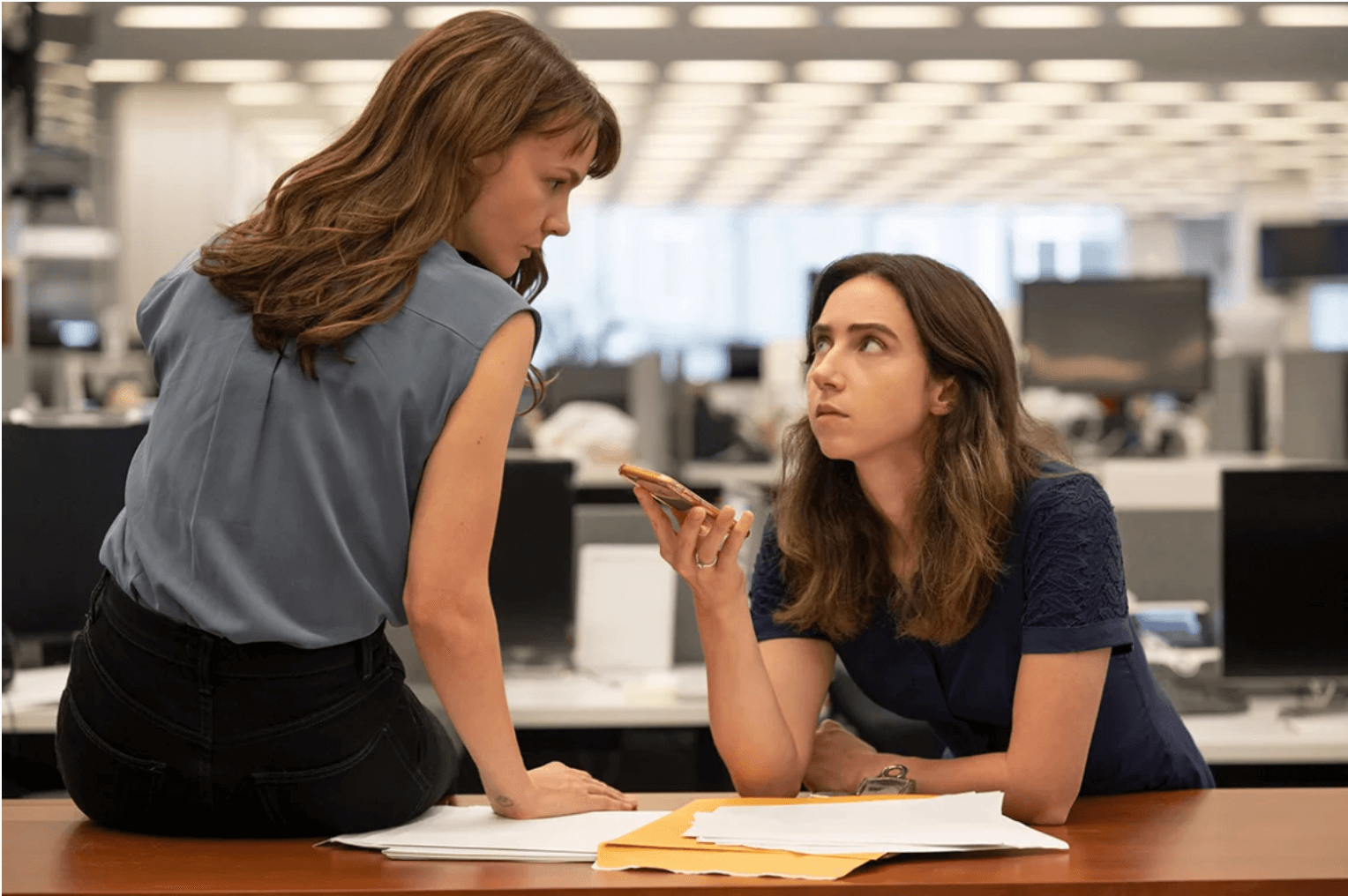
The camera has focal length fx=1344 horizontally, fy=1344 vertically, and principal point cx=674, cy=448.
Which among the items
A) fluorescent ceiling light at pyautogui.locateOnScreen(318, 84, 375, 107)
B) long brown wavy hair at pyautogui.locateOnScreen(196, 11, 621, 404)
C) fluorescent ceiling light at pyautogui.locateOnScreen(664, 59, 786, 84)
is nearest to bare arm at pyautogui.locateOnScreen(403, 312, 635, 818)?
long brown wavy hair at pyautogui.locateOnScreen(196, 11, 621, 404)

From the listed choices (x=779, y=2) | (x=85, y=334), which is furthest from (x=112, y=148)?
(x=779, y=2)

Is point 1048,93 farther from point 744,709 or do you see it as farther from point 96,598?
point 96,598

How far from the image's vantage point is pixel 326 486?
1149mm

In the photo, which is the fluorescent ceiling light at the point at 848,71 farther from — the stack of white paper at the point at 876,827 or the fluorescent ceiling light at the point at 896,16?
the stack of white paper at the point at 876,827

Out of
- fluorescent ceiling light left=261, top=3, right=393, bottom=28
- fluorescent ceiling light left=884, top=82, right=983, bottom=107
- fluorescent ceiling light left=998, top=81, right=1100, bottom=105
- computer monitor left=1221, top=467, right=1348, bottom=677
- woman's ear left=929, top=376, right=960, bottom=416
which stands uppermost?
fluorescent ceiling light left=261, top=3, right=393, bottom=28

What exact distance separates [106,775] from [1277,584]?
2.14 m

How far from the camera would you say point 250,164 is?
12.7 meters

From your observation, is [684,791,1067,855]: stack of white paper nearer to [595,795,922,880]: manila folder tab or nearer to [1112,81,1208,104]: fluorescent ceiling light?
[595,795,922,880]: manila folder tab

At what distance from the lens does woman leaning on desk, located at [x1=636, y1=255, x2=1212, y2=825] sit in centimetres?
140

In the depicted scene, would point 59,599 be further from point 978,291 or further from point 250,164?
point 250,164

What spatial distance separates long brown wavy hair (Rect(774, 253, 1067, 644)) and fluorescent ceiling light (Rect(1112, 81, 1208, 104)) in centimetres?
1029

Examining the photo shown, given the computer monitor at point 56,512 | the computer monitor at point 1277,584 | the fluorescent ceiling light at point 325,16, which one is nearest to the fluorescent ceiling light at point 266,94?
the fluorescent ceiling light at point 325,16

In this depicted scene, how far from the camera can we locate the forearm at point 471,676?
1187 mm

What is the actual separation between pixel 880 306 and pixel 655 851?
672 millimetres
